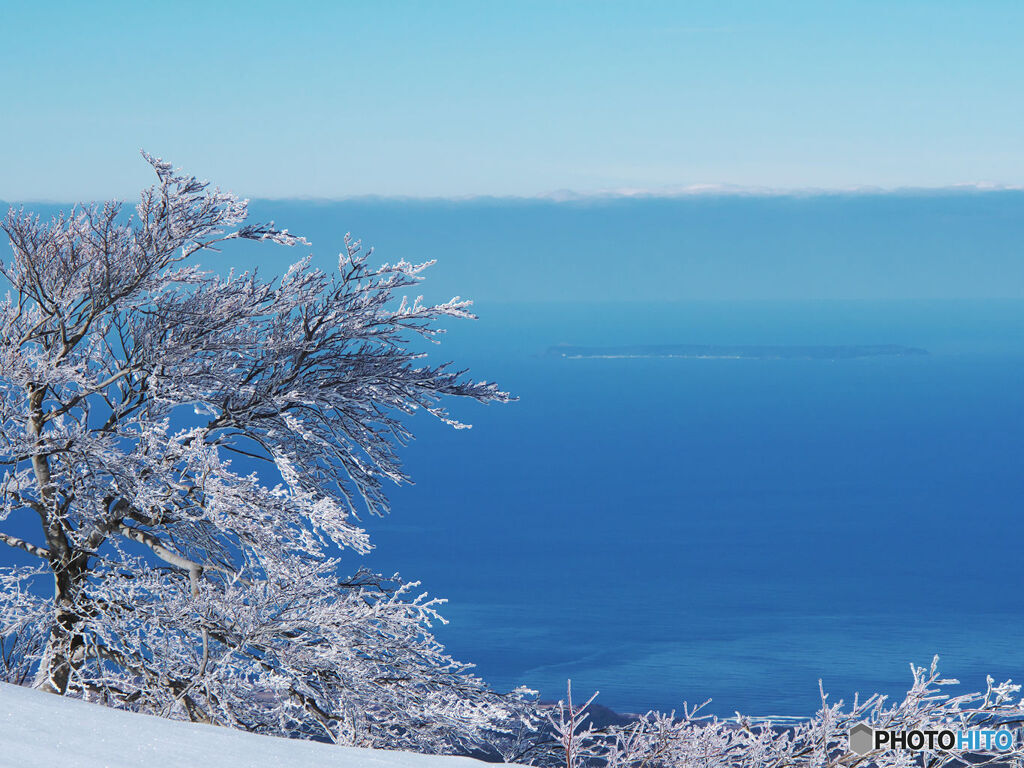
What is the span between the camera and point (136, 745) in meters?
3.38

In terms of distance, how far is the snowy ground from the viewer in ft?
10.7

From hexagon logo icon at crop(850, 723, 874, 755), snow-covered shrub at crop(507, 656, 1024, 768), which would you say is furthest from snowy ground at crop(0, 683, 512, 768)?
hexagon logo icon at crop(850, 723, 874, 755)

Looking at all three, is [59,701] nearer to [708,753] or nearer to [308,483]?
[708,753]

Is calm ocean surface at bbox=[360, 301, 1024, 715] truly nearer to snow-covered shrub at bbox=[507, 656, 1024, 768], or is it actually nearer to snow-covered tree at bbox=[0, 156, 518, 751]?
snow-covered tree at bbox=[0, 156, 518, 751]

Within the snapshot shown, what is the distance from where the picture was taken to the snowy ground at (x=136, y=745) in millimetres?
3250

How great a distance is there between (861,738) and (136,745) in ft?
12.6

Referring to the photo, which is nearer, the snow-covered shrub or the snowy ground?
the snowy ground

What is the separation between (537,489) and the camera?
529 feet
